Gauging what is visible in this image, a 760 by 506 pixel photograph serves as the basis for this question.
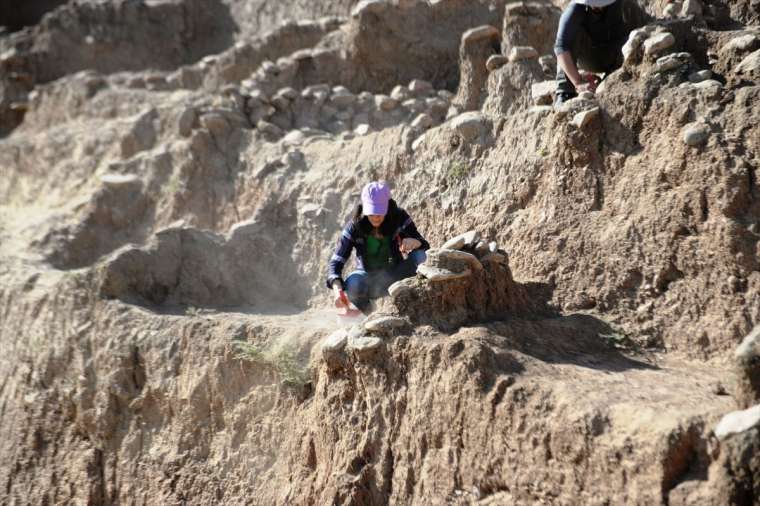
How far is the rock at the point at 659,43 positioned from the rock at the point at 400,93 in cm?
335

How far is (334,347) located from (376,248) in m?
1.16

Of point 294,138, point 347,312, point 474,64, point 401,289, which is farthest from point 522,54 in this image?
point 401,289

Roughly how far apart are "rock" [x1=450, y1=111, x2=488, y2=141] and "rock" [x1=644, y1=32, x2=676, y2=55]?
4.93ft

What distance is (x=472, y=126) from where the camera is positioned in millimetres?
7469

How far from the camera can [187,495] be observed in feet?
Result: 22.8

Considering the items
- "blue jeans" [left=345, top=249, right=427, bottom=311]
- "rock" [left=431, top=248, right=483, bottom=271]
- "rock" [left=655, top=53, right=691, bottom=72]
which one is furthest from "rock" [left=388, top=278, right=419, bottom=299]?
"rock" [left=655, top=53, right=691, bottom=72]

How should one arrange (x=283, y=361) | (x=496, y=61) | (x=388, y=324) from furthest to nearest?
(x=496, y=61) < (x=283, y=361) < (x=388, y=324)

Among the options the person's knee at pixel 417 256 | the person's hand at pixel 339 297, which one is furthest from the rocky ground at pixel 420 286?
the person's knee at pixel 417 256

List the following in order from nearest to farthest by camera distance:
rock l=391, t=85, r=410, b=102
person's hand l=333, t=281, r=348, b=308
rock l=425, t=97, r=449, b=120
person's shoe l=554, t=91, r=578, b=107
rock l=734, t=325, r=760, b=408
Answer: rock l=734, t=325, r=760, b=408 < person's hand l=333, t=281, r=348, b=308 < person's shoe l=554, t=91, r=578, b=107 < rock l=425, t=97, r=449, b=120 < rock l=391, t=85, r=410, b=102

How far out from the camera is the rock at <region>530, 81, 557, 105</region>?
7207 mm

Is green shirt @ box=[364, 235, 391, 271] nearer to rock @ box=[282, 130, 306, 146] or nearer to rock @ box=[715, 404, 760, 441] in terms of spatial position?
rock @ box=[282, 130, 306, 146]

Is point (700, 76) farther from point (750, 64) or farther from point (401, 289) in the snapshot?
point (401, 289)

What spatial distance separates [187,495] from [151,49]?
8.94 meters

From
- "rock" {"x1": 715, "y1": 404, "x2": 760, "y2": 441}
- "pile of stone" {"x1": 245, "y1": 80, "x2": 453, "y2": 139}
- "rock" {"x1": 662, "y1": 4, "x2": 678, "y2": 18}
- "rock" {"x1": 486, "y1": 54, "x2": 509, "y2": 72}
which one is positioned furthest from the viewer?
"pile of stone" {"x1": 245, "y1": 80, "x2": 453, "y2": 139}
